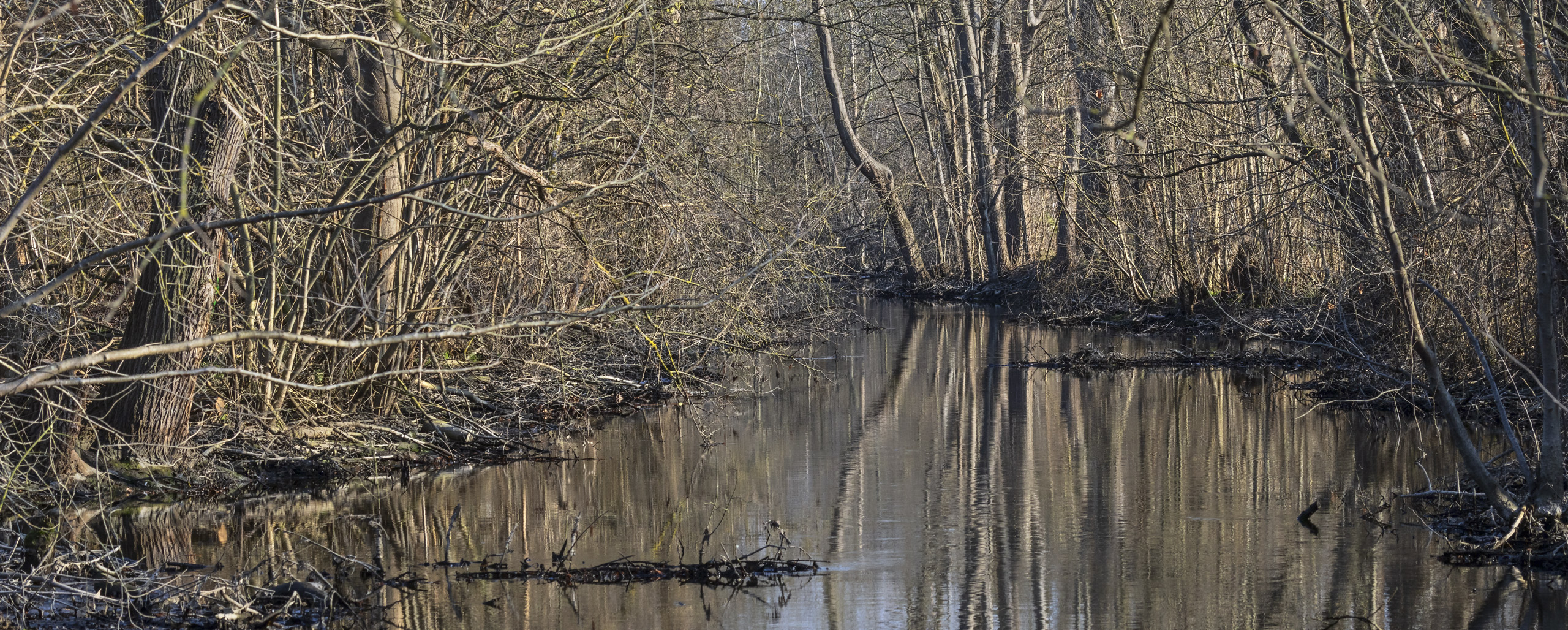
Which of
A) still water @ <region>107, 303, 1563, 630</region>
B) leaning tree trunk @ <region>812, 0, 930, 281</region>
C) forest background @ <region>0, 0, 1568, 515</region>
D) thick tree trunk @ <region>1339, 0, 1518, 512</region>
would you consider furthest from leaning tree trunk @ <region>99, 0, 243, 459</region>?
leaning tree trunk @ <region>812, 0, 930, 281</region>

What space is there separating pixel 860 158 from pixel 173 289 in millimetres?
21247

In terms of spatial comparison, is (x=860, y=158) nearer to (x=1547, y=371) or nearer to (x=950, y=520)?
(x=950, y=520)

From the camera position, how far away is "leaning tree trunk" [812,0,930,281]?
93.4ft

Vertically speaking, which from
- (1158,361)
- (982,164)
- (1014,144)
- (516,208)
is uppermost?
(982,164)

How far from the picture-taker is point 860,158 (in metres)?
30.0

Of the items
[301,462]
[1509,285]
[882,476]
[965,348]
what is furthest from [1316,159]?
[965,348]

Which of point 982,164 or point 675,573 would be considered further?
point 982,164

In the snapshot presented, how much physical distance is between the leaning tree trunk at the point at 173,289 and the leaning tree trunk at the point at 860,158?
17105 millimetres

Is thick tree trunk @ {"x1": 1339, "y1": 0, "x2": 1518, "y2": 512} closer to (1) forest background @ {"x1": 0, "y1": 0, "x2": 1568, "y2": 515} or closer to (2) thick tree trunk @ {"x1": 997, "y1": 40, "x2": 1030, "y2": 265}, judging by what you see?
(1) forest background @ {"x1": 0, "y1": 0, "x2": 1568, "y2": 515}

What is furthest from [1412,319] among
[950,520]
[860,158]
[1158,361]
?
[860,158]

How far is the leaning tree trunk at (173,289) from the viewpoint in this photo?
30.9 feet

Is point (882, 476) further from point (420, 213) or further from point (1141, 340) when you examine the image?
point (1141, 340)

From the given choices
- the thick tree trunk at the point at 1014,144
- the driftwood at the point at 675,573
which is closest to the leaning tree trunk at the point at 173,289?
the driftwood at the point at 675,573

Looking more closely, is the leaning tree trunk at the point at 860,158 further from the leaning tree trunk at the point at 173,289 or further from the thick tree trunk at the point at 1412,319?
the thick tree trunk at the point at 1412,319
